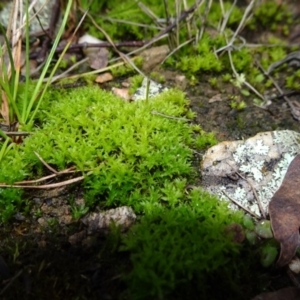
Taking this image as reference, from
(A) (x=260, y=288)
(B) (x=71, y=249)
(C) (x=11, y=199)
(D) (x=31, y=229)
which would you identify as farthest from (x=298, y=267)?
(C) (x=11, y=199)

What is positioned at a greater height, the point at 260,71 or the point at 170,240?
the point at 260,71

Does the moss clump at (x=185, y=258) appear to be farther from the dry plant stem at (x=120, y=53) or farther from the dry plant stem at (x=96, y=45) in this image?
the dry plant stem at (x=96, y=45)

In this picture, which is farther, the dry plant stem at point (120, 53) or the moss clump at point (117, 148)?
the dry plant stem at point (120, 53)

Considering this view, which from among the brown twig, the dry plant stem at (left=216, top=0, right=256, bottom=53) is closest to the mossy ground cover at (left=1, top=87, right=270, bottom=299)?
the brown twig

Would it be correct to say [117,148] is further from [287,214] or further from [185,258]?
[287,214]

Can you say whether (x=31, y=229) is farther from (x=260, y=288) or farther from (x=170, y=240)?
(x=260, y=288)

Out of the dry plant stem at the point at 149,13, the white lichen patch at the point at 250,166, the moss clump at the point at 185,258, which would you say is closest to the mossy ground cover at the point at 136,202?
the moss clump at the point at 185,258

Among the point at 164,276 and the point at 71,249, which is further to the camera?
the point at 71,249
